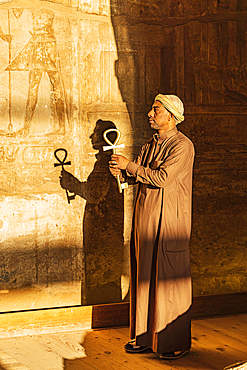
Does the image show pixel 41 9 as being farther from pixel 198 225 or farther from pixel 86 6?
pixel 198 225

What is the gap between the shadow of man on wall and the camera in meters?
4.79

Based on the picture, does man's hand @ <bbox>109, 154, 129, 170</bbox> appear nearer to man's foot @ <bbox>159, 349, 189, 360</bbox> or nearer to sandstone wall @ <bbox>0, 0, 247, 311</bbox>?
sandstone wall @ <bbox>0, 0, 247, 311</bbox>

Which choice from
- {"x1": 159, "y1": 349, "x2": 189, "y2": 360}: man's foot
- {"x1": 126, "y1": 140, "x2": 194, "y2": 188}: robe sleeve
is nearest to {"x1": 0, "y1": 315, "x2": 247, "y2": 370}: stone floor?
{"x1": 159, "y1": 349, "x2": 189, "y2": 360}: man's foot

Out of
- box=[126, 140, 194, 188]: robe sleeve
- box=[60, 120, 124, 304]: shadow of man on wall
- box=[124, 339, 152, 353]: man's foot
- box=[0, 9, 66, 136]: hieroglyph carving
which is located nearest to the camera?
box=[126, 140, 194, 188]: robe sleeve

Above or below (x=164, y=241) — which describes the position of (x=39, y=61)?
above

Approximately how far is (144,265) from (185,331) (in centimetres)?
62

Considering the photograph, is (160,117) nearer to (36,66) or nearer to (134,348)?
(36,66)

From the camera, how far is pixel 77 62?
4.69 meters

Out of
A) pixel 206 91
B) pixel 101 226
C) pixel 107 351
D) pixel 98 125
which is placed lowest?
pixel 107 351

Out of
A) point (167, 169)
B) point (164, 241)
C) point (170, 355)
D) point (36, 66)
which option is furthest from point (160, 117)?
point (170, 355)

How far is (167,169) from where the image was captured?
12.4 feet

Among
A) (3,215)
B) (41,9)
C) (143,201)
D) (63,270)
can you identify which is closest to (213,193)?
(143,201)

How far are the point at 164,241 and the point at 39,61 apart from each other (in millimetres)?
2030

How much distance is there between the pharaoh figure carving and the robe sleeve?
1249 mm
